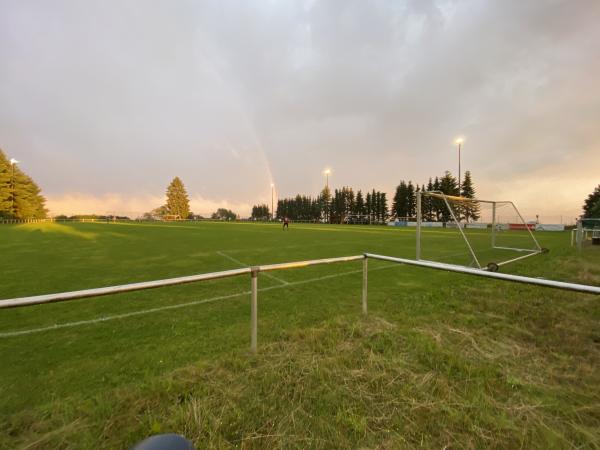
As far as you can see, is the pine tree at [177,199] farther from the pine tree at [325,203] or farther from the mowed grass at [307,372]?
the mowed grass at [307,372]

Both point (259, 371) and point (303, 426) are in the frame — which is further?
point (259, 371)

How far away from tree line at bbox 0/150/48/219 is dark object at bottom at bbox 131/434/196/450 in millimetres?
69151

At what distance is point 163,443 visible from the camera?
0.93 metres

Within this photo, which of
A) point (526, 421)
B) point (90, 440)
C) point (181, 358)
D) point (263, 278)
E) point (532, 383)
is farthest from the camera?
point (263, 278)

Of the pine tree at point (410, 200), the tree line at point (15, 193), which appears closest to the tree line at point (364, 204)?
the pine tree at point (410, 200)

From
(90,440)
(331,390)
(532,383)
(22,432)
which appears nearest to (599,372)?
(532,383)

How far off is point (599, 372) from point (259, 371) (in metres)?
3.32

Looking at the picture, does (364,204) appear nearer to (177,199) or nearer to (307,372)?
(177,199)

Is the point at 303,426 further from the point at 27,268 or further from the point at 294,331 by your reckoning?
the point at 27,268

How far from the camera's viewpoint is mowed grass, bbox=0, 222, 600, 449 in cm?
181

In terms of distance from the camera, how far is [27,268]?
7.55 metres

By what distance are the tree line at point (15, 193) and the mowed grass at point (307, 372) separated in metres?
63.8

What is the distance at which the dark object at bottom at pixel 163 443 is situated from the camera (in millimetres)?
907

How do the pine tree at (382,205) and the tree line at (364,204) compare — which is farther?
the pine tree at (382,205)
